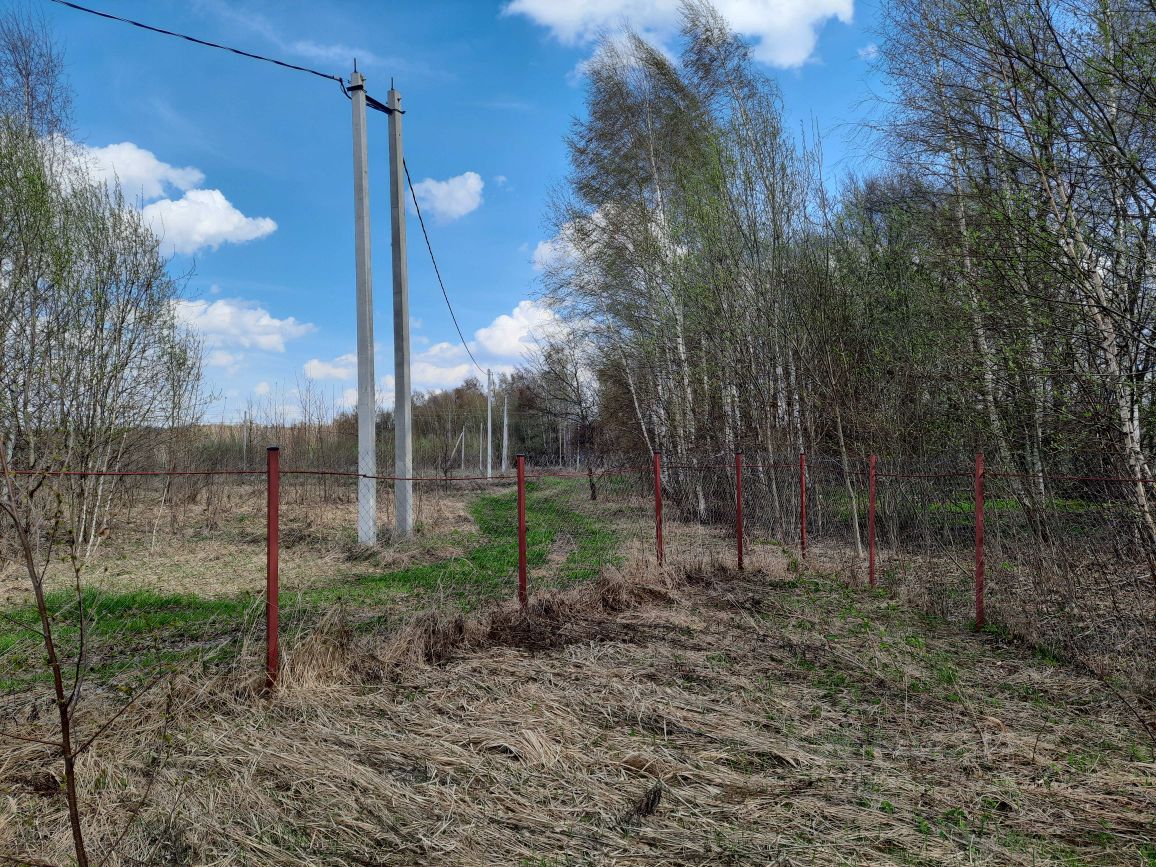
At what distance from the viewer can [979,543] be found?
616 cm

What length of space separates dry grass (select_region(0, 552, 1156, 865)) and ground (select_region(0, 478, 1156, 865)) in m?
0.01

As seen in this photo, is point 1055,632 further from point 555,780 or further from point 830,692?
point 555,780

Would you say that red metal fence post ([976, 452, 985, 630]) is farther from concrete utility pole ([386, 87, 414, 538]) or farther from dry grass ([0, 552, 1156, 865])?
concrete utility pole ([386, 87, 414, 538])

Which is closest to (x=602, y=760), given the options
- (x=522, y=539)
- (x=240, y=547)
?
(x=522, y=539)

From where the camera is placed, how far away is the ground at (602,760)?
268cm

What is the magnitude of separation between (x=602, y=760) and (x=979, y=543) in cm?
437

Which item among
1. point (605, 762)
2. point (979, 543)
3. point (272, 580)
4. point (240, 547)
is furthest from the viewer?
point (240, 547)

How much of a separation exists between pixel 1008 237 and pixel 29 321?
36.7ft

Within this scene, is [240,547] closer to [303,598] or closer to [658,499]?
[303,598]

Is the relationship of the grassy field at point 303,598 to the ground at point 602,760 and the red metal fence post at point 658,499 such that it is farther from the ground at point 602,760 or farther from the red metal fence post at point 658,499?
the red metal fence post at point 658,499

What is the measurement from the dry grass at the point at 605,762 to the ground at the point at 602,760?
0.04ft

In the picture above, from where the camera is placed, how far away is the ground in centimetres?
268

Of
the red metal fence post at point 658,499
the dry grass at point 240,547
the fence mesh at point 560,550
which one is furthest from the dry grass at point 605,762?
the red metal fence post at point 658,499

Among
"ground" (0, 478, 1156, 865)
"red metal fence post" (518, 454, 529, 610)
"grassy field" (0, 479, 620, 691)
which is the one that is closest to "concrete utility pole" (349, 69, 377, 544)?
"grassy field" (0, 479, 620, 691)
